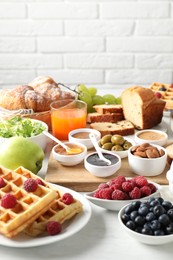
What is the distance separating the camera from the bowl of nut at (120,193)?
1471mm

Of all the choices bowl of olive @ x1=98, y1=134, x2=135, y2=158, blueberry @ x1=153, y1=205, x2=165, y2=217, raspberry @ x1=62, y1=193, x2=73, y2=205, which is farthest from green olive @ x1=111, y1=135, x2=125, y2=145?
blueberry @ x1=153, y1=205, x2=165, y2=217

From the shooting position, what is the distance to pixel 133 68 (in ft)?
10.9

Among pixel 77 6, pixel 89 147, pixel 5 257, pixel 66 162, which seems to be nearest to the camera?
pixel 5 257

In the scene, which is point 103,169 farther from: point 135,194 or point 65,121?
point 65,121

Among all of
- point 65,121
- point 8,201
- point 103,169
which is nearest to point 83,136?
point 65,121

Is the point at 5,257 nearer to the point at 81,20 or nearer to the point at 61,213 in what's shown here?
the point at 61,213

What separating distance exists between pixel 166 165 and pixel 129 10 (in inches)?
63.6

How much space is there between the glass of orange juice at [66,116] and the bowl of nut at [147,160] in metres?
0.43

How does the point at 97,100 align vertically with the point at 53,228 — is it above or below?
above

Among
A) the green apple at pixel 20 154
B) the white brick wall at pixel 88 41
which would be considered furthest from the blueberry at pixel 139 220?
the white brick wall at pixel 88 41

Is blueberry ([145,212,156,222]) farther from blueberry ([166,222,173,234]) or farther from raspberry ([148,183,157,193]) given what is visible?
raspberry ([148,183,157,193])

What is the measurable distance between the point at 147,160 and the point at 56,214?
1.50 feet

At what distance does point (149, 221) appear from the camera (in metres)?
1.33

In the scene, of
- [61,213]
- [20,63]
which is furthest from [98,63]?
[61,213]
